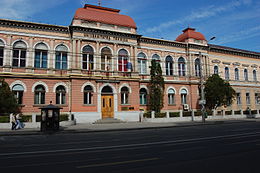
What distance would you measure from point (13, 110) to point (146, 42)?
65.4 ft

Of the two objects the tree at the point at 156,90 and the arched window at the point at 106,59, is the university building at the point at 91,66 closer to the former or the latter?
the arched window at the point at 106,59

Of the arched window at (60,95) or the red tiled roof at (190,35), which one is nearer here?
the arched window at (60,95)

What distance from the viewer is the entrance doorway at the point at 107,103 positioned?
25.8 meters

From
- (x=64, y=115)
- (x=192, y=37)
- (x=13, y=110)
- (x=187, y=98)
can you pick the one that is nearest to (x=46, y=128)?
(x=64, y=115)

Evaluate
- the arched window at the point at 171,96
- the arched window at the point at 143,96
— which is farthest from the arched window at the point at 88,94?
the arched window at the point at 171,96

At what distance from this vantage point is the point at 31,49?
958 inches

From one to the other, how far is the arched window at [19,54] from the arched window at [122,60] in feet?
39.1

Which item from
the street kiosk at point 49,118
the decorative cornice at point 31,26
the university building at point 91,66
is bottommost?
the street kiosk at point 49,118

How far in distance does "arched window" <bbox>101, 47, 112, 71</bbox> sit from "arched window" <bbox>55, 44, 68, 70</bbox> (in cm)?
477

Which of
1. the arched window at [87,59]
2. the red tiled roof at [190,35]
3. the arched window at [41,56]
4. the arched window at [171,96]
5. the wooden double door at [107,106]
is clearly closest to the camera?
the arched window at [41,56]

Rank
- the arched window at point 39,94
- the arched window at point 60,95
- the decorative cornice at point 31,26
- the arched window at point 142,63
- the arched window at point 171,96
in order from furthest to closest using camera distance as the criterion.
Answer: the arched window at point 171,96 → the arched window at point 142,63 → the arched window at point 60,95 → the arched window at point 39,94 → the decorative cornice at point 31,26

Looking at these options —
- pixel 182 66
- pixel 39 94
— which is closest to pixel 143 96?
pixel 182 66

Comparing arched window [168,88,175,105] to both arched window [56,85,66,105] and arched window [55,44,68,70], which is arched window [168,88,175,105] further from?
arched window [55,44,68,70]

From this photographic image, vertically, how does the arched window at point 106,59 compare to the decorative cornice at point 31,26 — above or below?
below
